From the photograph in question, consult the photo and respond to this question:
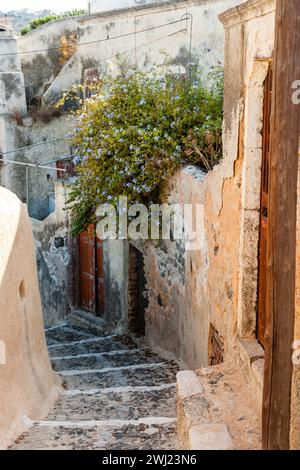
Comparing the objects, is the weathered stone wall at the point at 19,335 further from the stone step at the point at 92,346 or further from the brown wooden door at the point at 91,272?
the brown wooden door at the point at 91,272

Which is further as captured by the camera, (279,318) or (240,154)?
(240,154)

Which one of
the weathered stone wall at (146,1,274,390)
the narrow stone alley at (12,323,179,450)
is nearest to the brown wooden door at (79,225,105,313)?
the narrow stone alley at (12,323,179,450)

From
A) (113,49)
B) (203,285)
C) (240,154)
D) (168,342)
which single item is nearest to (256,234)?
(240,154)

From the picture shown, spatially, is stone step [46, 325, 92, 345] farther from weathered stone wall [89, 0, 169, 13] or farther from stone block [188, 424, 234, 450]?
weathered stone wall [89, 0, 169, 13]

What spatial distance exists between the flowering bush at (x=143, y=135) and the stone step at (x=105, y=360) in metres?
2.11

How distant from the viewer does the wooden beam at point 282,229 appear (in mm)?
3078

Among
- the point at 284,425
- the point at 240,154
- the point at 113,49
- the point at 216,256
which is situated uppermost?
the point at 113,49

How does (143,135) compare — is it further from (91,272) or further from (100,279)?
(91,272)

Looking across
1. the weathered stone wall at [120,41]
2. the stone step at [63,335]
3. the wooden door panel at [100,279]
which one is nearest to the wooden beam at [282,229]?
the weathered stone wall at [120,41]

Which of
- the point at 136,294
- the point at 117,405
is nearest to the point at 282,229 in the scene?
the point at 117,405

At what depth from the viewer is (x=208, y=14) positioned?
12.0 metres

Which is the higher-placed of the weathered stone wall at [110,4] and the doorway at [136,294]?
the weathered stone wall at [110,4]

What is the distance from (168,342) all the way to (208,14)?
21.2 ft
